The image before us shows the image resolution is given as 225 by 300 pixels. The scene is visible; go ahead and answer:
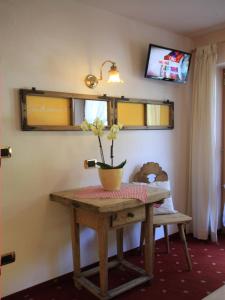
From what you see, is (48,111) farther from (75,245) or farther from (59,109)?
(75,245)

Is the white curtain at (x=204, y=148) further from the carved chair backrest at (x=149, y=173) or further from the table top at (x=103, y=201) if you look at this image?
the table top at (x=103, y=201)

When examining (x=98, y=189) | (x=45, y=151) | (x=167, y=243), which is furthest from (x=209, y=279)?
(x=45, y=151)

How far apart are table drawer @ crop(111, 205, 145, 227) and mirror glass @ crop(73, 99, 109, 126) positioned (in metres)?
0.86

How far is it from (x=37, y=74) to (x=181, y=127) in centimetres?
185

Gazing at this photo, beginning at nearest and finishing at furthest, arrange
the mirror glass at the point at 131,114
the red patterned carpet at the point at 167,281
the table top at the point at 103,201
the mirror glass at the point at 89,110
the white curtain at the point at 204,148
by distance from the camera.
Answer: the table top at the point at 103,201, the red patterned carpet at the point at 167,281, the mirror glass at the point at 89,110, the mirror glass at the point at 131,114, the white curtain at the point at 204,148

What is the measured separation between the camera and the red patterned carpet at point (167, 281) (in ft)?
7.52

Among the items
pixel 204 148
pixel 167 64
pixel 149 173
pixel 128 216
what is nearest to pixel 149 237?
pixel 128 216

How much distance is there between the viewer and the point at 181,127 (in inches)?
138

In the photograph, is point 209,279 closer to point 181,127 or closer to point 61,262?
point 61,262

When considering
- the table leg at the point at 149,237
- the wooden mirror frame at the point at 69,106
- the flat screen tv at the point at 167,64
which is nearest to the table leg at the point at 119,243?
the table leg at the point at 149,237

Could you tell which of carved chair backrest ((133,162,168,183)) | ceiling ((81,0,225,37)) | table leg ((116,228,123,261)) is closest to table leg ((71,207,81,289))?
table leg ((116,228,123,261))

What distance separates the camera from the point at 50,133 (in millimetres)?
2436

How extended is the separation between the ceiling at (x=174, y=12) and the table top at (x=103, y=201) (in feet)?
5.33

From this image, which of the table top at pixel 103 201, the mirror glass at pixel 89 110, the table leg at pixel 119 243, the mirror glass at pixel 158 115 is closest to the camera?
the table top at pixel 103 201
